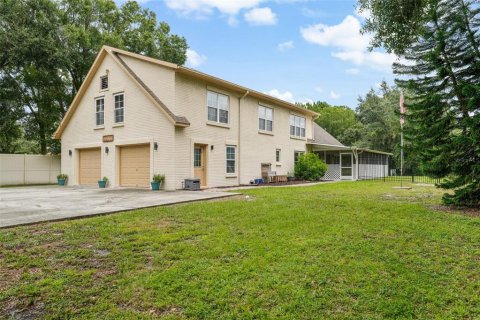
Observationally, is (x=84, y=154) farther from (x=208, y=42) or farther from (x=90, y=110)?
(x=208, y=42)

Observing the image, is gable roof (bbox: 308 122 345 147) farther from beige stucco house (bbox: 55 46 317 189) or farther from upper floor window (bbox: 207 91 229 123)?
upper floor window (bbox: 207 91 229 123)

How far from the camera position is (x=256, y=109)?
1917 cm

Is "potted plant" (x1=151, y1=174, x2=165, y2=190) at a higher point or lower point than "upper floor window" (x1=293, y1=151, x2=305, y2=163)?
lower

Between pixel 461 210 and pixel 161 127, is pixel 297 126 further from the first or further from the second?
pixel 461 210

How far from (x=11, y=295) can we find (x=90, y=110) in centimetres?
1581

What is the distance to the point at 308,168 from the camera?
2155 cm

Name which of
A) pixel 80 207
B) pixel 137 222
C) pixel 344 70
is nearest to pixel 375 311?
pixel 137 222

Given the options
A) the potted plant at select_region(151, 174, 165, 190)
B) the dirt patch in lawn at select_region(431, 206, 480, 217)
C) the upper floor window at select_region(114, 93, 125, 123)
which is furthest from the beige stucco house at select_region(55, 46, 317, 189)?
the dirt patch in lawn at select_region(431, 206, 480, 217)

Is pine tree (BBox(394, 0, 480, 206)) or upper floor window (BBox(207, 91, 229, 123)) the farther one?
upper floor window (BBox(207, 91, 229, 123))

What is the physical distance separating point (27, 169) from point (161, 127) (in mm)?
11947

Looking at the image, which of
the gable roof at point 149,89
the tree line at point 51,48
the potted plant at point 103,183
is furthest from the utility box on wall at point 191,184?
the tree line at point 51,48

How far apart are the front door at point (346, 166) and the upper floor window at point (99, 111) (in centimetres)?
1700

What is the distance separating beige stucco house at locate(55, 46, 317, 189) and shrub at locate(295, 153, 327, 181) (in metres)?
2.54

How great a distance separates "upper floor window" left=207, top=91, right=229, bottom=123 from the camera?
1591 centimetres
